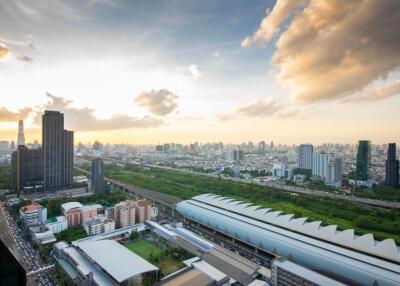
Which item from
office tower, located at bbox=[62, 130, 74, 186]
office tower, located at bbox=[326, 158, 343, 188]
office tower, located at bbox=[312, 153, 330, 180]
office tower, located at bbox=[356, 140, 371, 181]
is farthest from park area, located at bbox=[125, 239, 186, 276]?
office tower, located at bbox=[356, 140, 371, 181]

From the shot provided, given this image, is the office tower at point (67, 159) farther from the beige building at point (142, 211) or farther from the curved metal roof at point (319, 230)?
the curved metal roof at point (319, 230)

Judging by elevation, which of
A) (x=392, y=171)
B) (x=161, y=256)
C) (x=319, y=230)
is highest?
(x=392, y=171)

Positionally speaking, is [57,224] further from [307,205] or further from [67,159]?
[307,205]

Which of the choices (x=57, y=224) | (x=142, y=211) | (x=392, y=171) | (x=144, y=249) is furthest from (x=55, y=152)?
(x=392, y=171)

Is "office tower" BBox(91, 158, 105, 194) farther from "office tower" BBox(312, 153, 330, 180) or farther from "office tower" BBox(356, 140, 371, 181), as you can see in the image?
"office tower" BBox(356, 140, 371, 181)

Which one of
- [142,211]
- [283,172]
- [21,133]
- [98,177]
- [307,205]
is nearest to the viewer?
[142,211]

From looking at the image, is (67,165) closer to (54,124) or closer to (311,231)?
(54,124)
